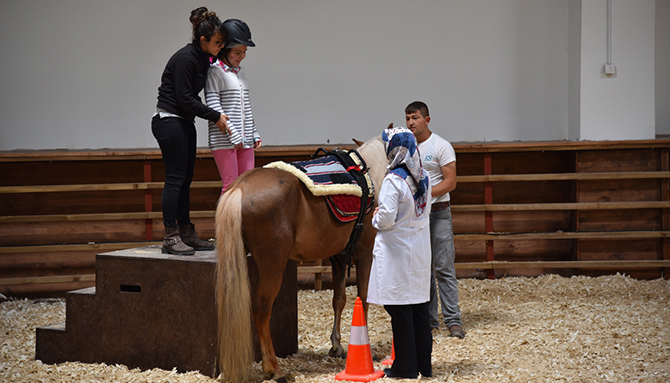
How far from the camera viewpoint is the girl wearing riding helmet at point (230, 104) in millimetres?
3051

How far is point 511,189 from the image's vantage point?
564 cm

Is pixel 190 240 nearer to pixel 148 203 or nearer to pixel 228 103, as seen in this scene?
pixel 228 103

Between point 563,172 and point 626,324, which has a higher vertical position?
point 563,172

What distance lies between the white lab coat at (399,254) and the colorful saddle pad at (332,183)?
34cm

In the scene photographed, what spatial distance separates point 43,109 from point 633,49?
248 inches

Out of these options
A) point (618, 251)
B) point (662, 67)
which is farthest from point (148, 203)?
point (662, 67)

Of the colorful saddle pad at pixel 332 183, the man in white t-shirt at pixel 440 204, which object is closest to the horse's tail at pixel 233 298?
the colorful saddle pad at pixel 332 183

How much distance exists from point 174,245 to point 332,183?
99cm

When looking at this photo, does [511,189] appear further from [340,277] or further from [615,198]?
[340,277]

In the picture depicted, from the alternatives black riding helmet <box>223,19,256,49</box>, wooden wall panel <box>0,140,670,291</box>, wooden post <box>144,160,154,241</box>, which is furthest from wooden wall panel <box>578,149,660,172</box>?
wooden post <box>144,160,154,241</box>

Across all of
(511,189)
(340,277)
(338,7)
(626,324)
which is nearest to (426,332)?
(340,277)

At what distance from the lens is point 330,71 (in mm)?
5938

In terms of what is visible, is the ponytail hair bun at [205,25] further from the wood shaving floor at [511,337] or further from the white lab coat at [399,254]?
the wood shaving floor at [511,337]

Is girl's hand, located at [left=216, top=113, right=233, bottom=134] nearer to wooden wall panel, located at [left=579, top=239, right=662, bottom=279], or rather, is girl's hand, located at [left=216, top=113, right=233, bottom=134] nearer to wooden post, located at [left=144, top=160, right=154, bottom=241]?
wooden post, located at [left=144, top=160, right=154, bottom=241]
